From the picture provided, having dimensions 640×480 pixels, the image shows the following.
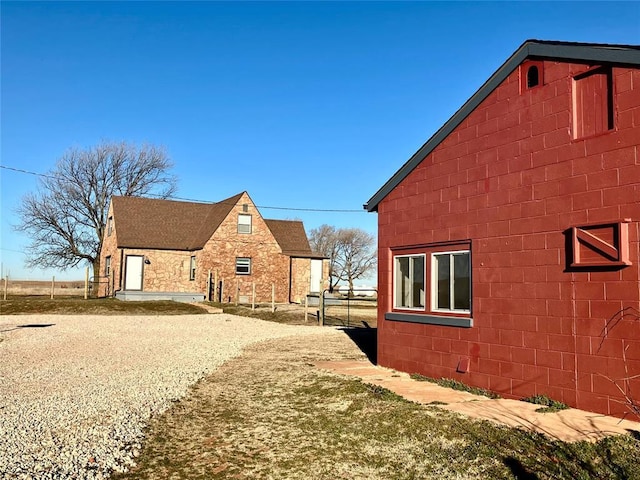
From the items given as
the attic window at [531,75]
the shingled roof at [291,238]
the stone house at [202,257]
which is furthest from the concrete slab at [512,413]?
the shingled roof at [291,238]

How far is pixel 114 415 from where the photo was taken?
759cm

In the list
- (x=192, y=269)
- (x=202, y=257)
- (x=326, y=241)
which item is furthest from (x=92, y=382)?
(x=326, y=241)

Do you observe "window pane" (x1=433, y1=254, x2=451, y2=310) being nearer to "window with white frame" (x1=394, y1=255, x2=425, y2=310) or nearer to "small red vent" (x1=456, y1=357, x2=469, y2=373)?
"window with white frame" (x1=394, y1=255, x2=425, y2=310)

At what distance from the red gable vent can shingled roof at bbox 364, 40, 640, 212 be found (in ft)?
7.42

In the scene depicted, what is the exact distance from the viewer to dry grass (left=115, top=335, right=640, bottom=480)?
5.33m

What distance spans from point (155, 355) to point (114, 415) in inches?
253

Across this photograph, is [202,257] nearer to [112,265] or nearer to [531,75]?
[112,265]

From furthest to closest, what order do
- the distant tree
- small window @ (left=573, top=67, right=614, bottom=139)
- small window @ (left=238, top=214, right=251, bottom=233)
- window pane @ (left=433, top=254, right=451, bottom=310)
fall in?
1. the distant tree
2. small window @ (left=238, top=214, right=251, bottom=233)
3. window pane @ (left=433, top=254, right=451, bottom=310)
4. small window @ (left=573, top=67, right=614, bottom=139)

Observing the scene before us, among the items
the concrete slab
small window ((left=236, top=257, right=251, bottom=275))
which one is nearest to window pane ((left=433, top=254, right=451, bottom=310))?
the concrete slab

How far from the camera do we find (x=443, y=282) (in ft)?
33.0

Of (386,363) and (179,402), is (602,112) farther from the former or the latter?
(179,402)

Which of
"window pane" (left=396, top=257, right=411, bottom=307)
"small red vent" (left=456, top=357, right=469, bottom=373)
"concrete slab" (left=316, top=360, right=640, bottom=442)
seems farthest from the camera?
"window pane" (left=396, top=257, right=411, bottom=307)

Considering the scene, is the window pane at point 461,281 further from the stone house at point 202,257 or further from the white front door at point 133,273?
the white front door at point 133,273

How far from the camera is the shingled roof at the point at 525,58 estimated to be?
7238mm
